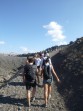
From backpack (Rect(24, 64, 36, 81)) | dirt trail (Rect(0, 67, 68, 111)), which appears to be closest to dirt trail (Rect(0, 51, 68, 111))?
dirt trail (Rect(0, 67, 68, 111))

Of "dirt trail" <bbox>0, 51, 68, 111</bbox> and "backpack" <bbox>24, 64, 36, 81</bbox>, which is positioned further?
"dirt trail" <bbox>0, 51, 68, 111</bbox>

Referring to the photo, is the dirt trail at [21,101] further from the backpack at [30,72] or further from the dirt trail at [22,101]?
the backpack at [30,72]

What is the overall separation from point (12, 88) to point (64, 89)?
3445 mm

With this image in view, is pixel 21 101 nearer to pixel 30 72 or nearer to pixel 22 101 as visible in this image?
pixel 22 101

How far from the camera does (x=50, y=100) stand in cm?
1602

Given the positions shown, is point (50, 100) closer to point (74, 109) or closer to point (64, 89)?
point (74, 109)

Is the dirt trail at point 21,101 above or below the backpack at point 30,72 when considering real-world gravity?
below

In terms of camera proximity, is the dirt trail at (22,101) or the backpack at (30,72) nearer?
the backpack at (30,72)

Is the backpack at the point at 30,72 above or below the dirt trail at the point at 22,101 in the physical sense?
above

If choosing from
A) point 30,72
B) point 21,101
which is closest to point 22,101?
point 21,101

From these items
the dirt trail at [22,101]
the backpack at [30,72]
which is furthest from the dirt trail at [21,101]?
the backpack at [30,72]

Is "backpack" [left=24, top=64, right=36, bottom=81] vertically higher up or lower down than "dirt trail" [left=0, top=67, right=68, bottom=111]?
higher up

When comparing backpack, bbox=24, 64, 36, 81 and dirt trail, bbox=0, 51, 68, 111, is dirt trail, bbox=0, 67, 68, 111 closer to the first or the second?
dirt trail, bbox=0, 51, 68, 111

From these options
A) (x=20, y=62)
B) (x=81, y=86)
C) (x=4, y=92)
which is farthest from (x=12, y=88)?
(x=20, y=62)
